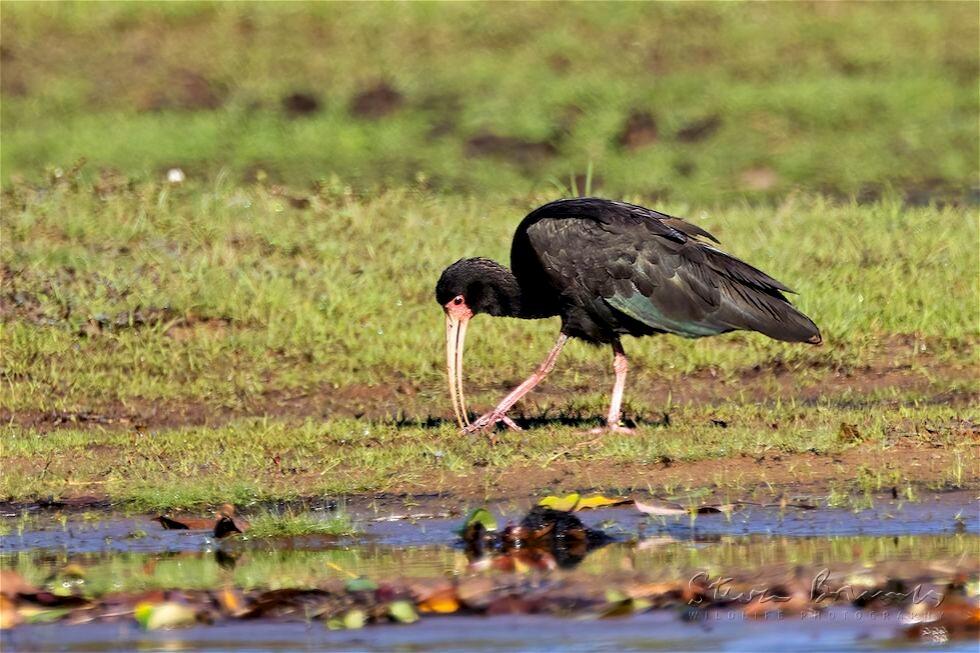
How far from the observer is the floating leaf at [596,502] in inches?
263

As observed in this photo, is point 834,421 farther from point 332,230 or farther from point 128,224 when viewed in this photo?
point 128,224

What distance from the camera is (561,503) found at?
665 cm

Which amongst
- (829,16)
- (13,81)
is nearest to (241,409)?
(13,81)

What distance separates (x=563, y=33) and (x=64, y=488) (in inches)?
451

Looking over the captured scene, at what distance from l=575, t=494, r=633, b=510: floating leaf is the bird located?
4.17ft

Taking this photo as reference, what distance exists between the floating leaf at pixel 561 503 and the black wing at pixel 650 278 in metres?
1.67

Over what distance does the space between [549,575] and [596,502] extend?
2.94ft

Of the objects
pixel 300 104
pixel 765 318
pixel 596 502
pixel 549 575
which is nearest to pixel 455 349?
pixel 765 318

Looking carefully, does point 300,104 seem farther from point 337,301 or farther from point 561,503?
point 561,503

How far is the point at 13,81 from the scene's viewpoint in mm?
17281

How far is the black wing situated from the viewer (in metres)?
8.12

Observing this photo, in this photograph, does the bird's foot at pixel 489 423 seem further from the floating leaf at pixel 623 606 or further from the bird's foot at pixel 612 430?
the floating leaf at pixel 623 606

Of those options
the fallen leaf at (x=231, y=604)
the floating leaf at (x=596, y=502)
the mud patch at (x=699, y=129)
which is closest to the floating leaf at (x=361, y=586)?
the fallen leaf at (x=231, y=604)

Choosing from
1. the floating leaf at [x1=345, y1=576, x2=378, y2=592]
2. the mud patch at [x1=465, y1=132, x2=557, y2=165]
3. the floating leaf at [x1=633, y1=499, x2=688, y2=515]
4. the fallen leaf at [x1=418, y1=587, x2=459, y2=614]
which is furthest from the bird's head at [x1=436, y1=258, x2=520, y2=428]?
the mud patch at [x1=465, y1=132, x2=557, y2=165]
